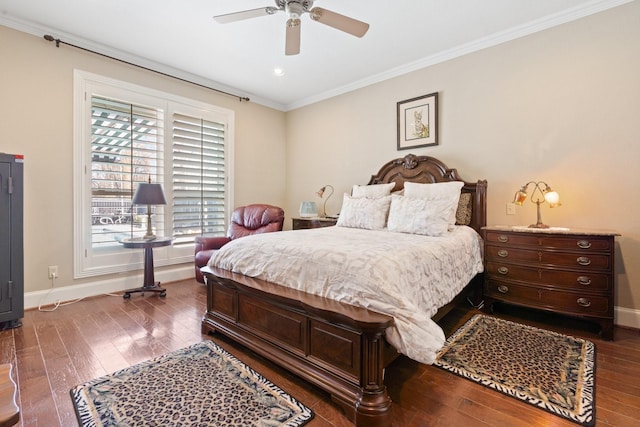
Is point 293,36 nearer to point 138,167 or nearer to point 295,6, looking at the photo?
point 295,6

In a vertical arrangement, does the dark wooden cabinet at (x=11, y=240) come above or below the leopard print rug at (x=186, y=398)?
above

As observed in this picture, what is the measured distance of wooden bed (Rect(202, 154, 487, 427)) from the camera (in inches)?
58.5

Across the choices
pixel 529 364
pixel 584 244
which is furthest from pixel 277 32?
pixel 529 364

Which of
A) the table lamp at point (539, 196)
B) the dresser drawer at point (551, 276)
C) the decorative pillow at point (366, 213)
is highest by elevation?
the table lamp at point (539, 196)

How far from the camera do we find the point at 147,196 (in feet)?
11.1

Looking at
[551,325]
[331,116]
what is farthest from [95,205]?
[551,325]

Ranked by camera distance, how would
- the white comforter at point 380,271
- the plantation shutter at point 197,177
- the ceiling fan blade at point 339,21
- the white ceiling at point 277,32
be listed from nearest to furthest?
the white comforter at point 380,271, the ceiling fan blade at point 339,21, the white ceiling at point 277,32, the plantation shutter at point 197,177

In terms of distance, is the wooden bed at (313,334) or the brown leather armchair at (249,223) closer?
the wooden bed at (313,334)

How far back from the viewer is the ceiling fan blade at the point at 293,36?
2.38 meters

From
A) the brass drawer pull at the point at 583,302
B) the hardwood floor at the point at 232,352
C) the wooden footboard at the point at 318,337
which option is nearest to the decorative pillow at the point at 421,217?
the hardwood floor at the point at 232,352

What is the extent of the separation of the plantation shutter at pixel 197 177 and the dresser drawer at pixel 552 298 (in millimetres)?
3630

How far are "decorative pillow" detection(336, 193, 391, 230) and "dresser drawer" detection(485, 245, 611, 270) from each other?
1055 mm

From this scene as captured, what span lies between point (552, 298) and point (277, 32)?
3.57 m

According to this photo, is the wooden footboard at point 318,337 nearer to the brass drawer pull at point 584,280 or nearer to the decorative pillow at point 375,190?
the brass drawer pull at point 584,280
